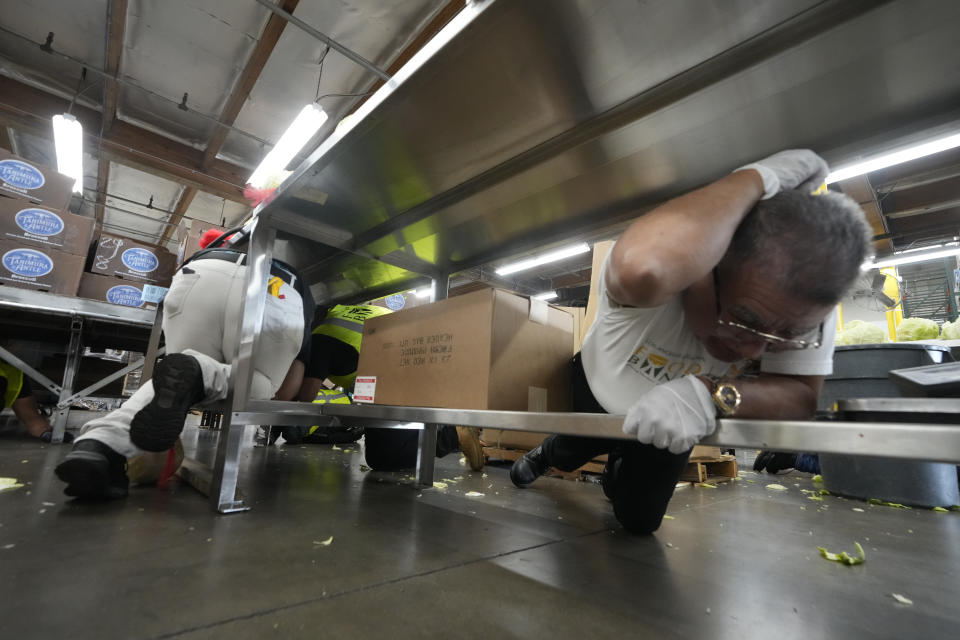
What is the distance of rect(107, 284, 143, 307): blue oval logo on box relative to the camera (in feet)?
10.4

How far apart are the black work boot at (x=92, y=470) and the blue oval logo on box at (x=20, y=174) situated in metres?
2.69

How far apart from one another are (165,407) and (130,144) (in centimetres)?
521

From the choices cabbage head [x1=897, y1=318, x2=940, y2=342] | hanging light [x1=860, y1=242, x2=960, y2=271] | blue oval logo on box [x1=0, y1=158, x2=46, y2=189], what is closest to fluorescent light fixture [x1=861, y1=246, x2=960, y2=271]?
hanging light [x1=860, y1=242, x2=960, y2=271]

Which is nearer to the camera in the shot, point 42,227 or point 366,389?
point 366,389

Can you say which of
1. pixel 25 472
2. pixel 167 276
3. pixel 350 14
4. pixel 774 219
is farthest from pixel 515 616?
pixel 350 14

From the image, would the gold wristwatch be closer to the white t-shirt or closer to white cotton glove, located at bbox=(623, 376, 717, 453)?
white cotton glove, located at bbox=(623, 376, 717, 453)

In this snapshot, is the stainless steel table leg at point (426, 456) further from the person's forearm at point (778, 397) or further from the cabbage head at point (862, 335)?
the cabbage head at point (862, 335)

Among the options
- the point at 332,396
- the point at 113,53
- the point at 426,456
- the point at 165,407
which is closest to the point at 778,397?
the point at 426,456

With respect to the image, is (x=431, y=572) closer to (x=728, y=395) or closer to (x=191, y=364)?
(x=728, y=395)

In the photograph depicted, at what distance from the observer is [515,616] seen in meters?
0.73

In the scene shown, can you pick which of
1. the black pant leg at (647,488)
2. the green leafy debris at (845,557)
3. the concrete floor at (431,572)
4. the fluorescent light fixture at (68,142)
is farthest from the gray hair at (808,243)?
the fluorescent light fixture at (68,142)

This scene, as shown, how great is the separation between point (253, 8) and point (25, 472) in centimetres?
351

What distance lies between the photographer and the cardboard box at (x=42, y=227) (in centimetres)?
269

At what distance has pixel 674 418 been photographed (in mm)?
674
